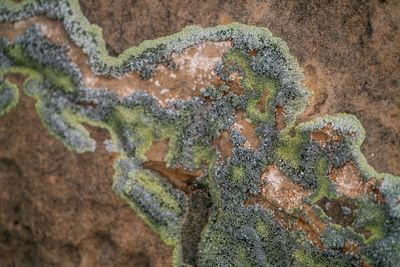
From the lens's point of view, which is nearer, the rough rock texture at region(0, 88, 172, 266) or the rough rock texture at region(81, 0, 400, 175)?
the rough rock texture at region(81, 0, 400, 175)

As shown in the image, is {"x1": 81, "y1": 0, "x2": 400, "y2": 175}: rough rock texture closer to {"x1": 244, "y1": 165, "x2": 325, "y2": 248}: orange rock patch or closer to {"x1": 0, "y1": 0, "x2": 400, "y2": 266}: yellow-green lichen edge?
{"x1": 0, "y1": 0, "x2": 400, "y2": 266}: yellow-green lichen edge

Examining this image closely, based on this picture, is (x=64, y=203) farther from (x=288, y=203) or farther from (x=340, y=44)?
(x=340, y=44)

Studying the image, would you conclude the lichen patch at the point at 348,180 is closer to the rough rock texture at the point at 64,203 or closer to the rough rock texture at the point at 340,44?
the rough rock texture at the point at 340,44

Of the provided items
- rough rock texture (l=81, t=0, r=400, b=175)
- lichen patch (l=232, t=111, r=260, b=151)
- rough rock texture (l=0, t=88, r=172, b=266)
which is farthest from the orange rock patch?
rough rock texture (l=0, t=88, r=172, b=266)

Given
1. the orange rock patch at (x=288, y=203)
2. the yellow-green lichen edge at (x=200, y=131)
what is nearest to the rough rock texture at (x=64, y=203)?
the yellow-green lichen edge at (x=200, y=131)

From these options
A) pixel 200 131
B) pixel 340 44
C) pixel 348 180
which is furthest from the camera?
pixel 200 131

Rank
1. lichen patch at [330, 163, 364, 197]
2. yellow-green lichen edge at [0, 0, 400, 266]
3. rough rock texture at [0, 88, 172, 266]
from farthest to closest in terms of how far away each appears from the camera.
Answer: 1. rough rock texture at [0, 88, 172, 266]
2. yellow-green lichen edge at [0, 0, 400, 266]
3. lichen patch at [330, 163, 364, 197]

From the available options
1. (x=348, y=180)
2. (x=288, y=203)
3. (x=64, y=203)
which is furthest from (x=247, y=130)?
(x=64, y=203)

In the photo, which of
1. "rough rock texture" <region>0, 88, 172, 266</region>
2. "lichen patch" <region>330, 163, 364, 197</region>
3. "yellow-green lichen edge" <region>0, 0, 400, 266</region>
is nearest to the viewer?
"lichen patch" <region>330, 163, 364, 197</region>
